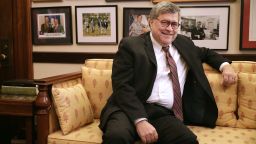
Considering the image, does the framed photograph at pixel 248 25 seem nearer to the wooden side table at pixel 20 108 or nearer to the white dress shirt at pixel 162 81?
the white dress shirt at pixel 162 81

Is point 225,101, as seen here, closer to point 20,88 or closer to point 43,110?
point 43,110

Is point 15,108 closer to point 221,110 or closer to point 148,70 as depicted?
point 148,70

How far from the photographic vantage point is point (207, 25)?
9.44 feet

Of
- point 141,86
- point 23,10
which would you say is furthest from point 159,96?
point 23,10

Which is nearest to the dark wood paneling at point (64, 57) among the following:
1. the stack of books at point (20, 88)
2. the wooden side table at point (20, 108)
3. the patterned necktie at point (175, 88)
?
the stack of books at point (20, 88)

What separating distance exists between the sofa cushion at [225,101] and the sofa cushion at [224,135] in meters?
0.06

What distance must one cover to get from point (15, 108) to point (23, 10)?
125 cm

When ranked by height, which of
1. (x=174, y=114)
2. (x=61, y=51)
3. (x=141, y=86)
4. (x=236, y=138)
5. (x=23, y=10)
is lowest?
(x=236, y=138)

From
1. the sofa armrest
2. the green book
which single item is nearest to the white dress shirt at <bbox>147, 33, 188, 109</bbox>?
the sofa armrest

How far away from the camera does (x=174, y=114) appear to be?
2289mm

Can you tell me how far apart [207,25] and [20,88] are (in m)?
1.73

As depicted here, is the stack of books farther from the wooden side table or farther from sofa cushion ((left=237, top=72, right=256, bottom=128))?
sofa cushion ((left=237, top=72, right=256, bottom=128))

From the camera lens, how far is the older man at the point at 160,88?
6.70 ft

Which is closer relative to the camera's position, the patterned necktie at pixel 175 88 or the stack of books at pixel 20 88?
the patterned necktie at pixel 175 88
